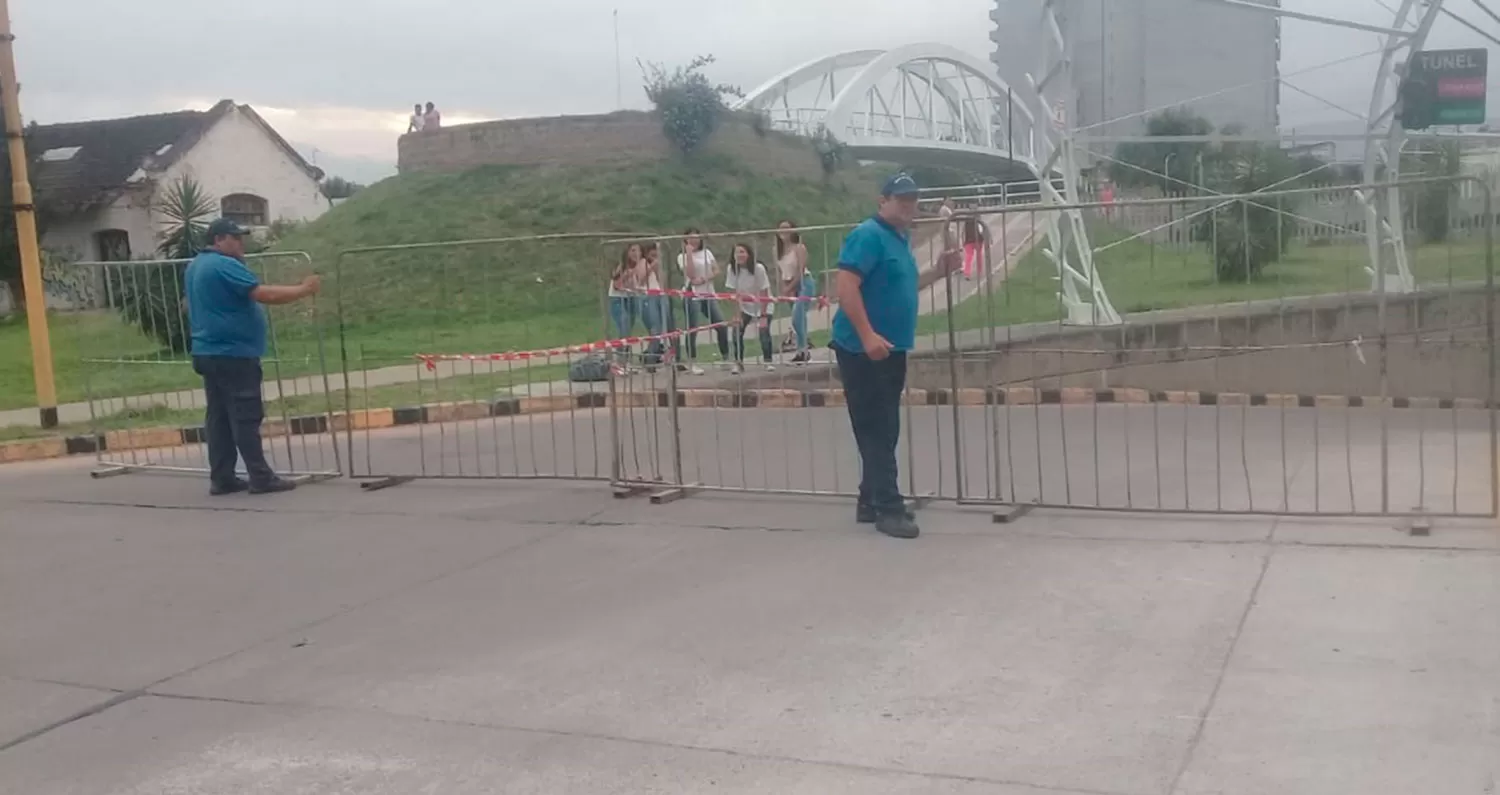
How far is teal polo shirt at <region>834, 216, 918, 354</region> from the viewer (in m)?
6.95

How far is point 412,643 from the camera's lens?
5.61 metres

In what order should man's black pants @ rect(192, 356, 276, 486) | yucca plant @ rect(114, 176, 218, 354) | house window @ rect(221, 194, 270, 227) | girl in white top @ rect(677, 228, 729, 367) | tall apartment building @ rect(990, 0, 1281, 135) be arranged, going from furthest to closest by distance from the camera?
house window @ rect(221, 194, 270, 227) < tall apartment building @ rect(990, 0, 1281, 135) < girl in white top @ rect(677, 228, 729, 367) < yucca plant @ rect(114, 176, 218, 354) < man's black pants @ rect(192, 356, 276, 486)

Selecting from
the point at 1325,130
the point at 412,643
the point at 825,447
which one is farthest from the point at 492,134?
the point at 412,643

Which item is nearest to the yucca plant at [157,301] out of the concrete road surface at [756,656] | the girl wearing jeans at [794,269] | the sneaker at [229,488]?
the sneaker at [229,488]

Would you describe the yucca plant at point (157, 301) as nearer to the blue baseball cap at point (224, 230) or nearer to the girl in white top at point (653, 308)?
the blue baseball cap at point (224, 230)

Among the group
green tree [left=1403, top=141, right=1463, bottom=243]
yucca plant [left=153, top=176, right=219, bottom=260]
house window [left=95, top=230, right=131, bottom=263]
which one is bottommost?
green tree [left=1403, top=141, right=1463, bottom=243]

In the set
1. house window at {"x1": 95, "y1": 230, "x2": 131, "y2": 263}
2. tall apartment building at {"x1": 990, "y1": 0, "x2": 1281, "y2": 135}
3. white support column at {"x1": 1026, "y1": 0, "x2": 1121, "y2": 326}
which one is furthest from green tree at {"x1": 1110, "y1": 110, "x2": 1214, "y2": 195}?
house window at {"x1": 95, "y1": 230, "x2": 131, "y2": 263}

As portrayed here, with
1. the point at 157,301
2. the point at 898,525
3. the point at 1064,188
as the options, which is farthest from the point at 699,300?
the point at 1064,188

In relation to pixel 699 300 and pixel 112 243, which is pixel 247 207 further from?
pixel 699 300

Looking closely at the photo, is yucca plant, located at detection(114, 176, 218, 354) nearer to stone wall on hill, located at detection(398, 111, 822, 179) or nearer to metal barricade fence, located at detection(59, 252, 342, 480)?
metal barricade fence, located at detection(59, 252, 342, 480)

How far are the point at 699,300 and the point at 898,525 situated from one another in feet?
18.2

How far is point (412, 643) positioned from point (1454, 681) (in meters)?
3.96

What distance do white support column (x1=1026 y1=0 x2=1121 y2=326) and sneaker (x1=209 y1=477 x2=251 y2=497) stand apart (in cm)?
938

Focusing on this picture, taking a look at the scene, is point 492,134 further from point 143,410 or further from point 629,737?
point 629,737
